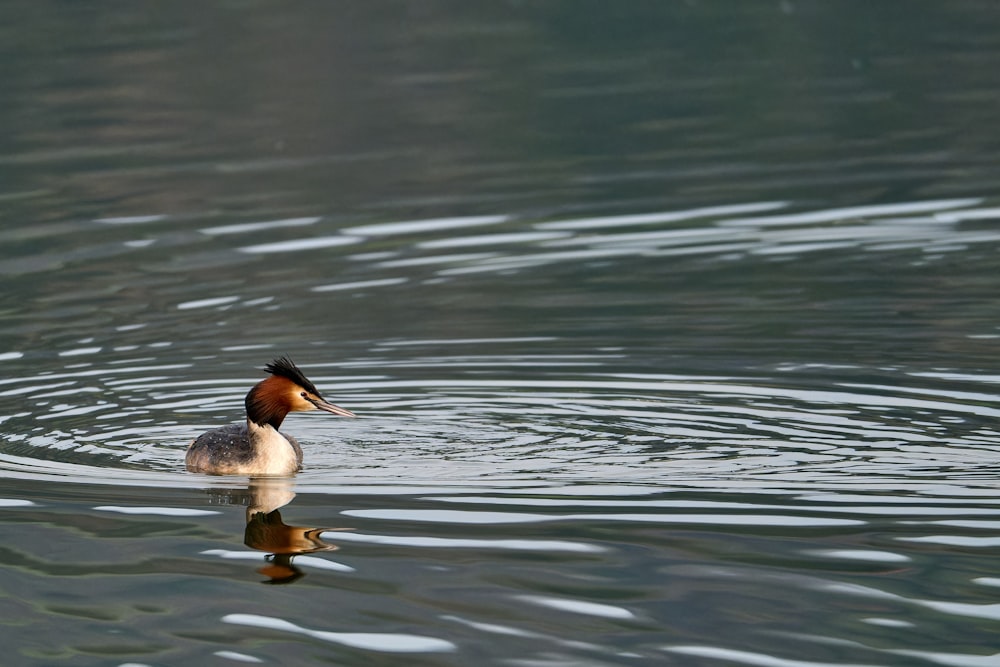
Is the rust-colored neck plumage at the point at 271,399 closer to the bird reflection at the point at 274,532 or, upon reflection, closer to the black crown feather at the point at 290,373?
the black crown feather at the point at 290,373

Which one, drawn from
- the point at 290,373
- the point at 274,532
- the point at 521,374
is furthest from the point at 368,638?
the point at 521,374

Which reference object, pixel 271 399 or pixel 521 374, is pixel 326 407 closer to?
pixel 271 399

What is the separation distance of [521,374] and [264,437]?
111 inches

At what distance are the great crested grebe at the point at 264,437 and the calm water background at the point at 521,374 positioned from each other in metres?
0.17

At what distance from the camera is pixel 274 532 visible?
34.5ft

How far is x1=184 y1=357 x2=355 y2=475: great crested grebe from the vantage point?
1182 cm

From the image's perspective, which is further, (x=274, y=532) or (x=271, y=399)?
(x=271, y=399)

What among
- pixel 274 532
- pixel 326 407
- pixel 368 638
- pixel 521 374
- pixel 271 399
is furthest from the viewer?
pixel 521 374

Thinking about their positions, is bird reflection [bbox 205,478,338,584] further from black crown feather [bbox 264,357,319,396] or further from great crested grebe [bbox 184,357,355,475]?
black crown feather [bbox 264,357,319,396]

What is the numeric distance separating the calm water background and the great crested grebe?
167mm

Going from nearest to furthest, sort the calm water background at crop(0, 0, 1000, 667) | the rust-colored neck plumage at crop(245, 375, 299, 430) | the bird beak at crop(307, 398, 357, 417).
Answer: the calm water background at crop(0, 0, 1000, 667) → the bird beak at crop(307, 398, 357, 417) → the rust-colored neck plumage at crop(245, 375, 299, 430)

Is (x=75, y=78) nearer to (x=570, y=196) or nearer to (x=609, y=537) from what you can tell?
(x=570, y=196)

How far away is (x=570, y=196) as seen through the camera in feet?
74.3

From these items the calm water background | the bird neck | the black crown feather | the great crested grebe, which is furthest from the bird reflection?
the black crown feather
